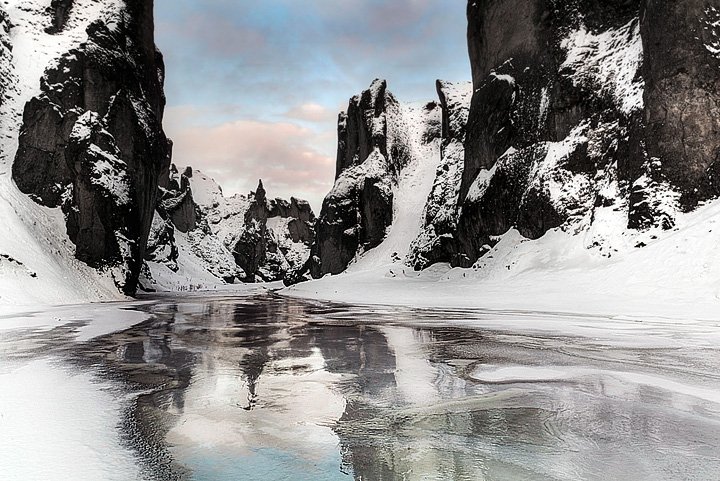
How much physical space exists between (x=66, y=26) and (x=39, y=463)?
144ft

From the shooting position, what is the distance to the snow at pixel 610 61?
80.7 feet

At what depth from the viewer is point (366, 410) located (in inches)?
167

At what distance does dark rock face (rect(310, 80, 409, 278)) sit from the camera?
66375 mm

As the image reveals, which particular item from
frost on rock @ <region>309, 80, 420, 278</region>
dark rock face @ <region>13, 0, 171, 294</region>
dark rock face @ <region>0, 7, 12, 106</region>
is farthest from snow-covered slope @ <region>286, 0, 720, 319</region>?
dark rock face @ <region>0, 7, 12, 106</region>

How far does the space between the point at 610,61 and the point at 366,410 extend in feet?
94.9

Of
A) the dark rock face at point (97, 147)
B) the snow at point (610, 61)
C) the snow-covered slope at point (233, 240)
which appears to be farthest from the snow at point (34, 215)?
the snow-covered slope at point (233, 240)

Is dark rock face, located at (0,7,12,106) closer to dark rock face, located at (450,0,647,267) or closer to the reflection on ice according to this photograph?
dark rock face, located at (450,0,647,267)

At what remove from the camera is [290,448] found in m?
3.29

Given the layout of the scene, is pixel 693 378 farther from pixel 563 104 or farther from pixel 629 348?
pixel 563 104

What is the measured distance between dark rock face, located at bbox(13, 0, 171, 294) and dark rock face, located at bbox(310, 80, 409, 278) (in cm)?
3133

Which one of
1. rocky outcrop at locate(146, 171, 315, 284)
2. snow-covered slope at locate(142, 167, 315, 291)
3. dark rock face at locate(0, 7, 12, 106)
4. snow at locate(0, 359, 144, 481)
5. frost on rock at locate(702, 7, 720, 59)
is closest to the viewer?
snow at locate(0, 359, 144, 481)

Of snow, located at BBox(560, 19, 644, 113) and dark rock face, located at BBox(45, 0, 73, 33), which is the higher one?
dark rock face, located at BBox(45, 0, 73, 33)

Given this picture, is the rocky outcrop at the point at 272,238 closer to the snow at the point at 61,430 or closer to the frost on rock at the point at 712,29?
the frost on rock at the point at 712,29

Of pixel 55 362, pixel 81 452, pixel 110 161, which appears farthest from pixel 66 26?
pixel 81 452
